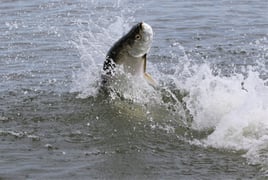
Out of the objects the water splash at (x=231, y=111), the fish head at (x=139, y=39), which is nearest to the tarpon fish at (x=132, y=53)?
the fish head at (x=139, y=39)

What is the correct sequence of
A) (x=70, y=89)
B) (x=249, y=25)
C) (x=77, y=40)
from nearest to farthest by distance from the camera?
(x=70, y=89) < (x=77, y=40) < (x=249, y=25)

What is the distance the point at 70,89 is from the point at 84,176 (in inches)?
124

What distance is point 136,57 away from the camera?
8266 mm

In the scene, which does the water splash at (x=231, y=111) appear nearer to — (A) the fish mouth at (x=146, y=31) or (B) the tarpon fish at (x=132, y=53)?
(B) the tarpon fish at (x=132, y=53)

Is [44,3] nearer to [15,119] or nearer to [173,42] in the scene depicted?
[173,42]

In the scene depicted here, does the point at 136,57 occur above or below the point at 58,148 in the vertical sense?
above

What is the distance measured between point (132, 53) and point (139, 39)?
28cm

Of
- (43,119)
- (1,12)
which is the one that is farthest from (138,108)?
(1,12)

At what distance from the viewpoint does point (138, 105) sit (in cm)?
847

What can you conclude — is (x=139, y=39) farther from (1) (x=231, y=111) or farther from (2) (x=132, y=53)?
(1) (x=231, y=111)

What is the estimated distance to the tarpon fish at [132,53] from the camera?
7980 millimetres

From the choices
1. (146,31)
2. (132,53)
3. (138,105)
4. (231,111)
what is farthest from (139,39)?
(231,111)

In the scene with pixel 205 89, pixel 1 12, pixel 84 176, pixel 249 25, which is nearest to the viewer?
pixel 84 176

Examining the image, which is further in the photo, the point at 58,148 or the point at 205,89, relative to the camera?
the point at 205,89
